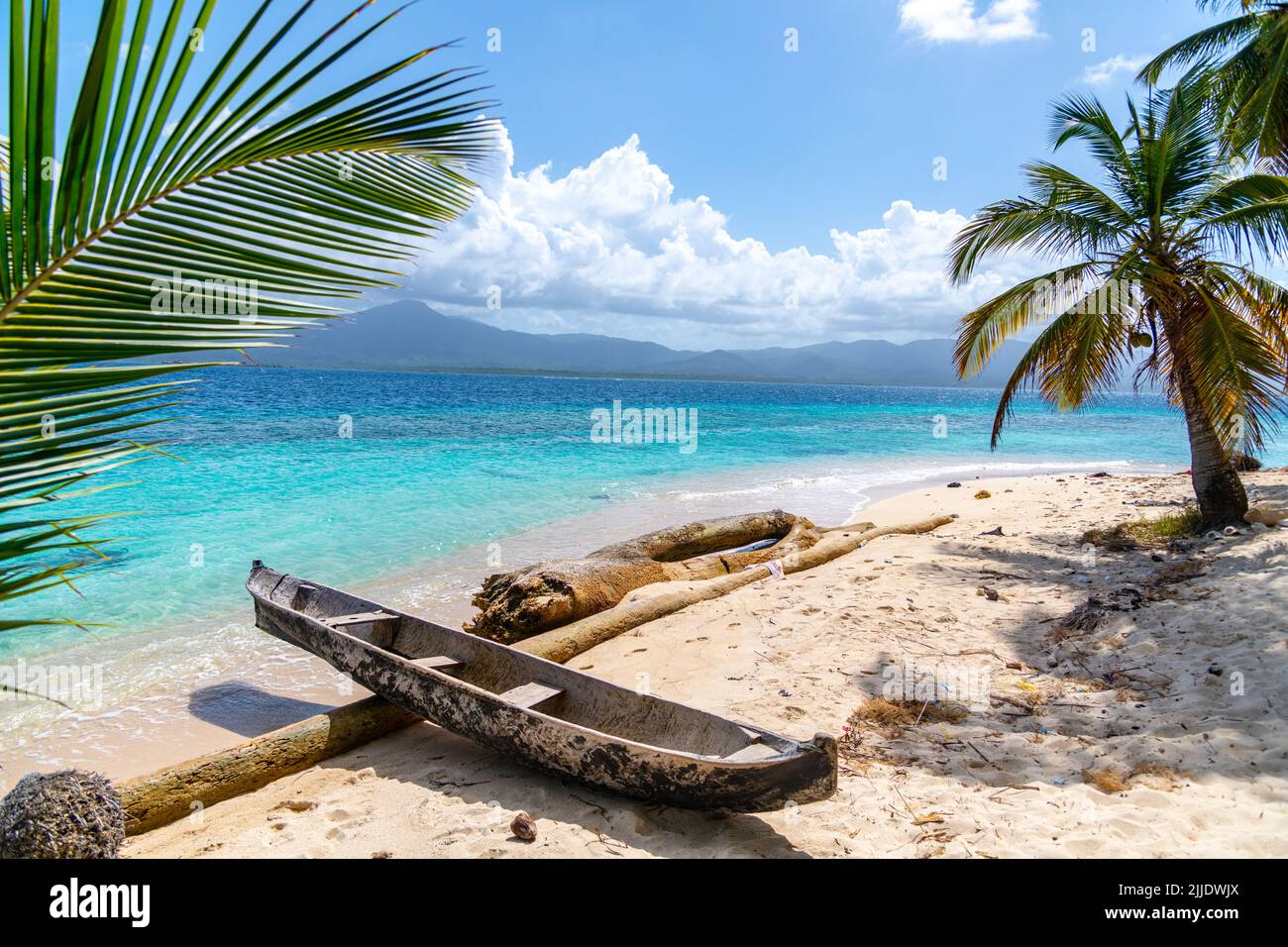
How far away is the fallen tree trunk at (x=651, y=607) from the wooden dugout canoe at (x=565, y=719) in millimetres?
1000

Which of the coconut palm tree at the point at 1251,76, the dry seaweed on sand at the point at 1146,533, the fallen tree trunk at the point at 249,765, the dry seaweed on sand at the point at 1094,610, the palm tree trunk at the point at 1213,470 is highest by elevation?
the coconut palm tree at the point at 1251,76

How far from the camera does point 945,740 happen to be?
180 inches

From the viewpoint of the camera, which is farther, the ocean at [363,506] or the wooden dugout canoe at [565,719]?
the ocean at [363,506]

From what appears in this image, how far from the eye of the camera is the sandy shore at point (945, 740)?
11.9 feet

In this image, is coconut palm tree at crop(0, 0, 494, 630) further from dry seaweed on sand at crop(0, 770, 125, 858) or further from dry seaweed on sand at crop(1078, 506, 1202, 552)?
dry seaweed on sand at crop(1078, 506, 1202, 552)

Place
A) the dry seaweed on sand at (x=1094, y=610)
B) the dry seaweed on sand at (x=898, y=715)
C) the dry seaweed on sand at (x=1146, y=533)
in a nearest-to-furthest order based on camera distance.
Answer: the dry seaweed on sand at (x=898, y=715) → the dry seaweed on sand at (x=1094, y=610) → the dry seaweed on sand at (x=1146, y=533)

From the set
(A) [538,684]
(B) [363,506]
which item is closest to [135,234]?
(A) [538,684]

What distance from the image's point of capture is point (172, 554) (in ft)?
35.4

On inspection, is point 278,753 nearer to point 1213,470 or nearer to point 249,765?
point 249,765

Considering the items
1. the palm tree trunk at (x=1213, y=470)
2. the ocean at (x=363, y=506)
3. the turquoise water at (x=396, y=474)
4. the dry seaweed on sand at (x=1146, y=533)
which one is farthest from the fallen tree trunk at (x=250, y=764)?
the palm tree trunk at (x=1213, y=470)

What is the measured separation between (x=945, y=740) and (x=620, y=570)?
15.0ft

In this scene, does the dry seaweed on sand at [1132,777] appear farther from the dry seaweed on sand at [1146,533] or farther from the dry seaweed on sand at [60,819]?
the dry seaweed on sand at [1146,533]

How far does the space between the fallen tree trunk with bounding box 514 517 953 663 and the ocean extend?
6.60ft

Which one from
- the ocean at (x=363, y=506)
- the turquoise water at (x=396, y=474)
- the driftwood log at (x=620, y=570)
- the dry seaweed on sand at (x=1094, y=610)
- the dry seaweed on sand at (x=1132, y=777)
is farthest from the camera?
the turquoise water at (x=396, y=474)
